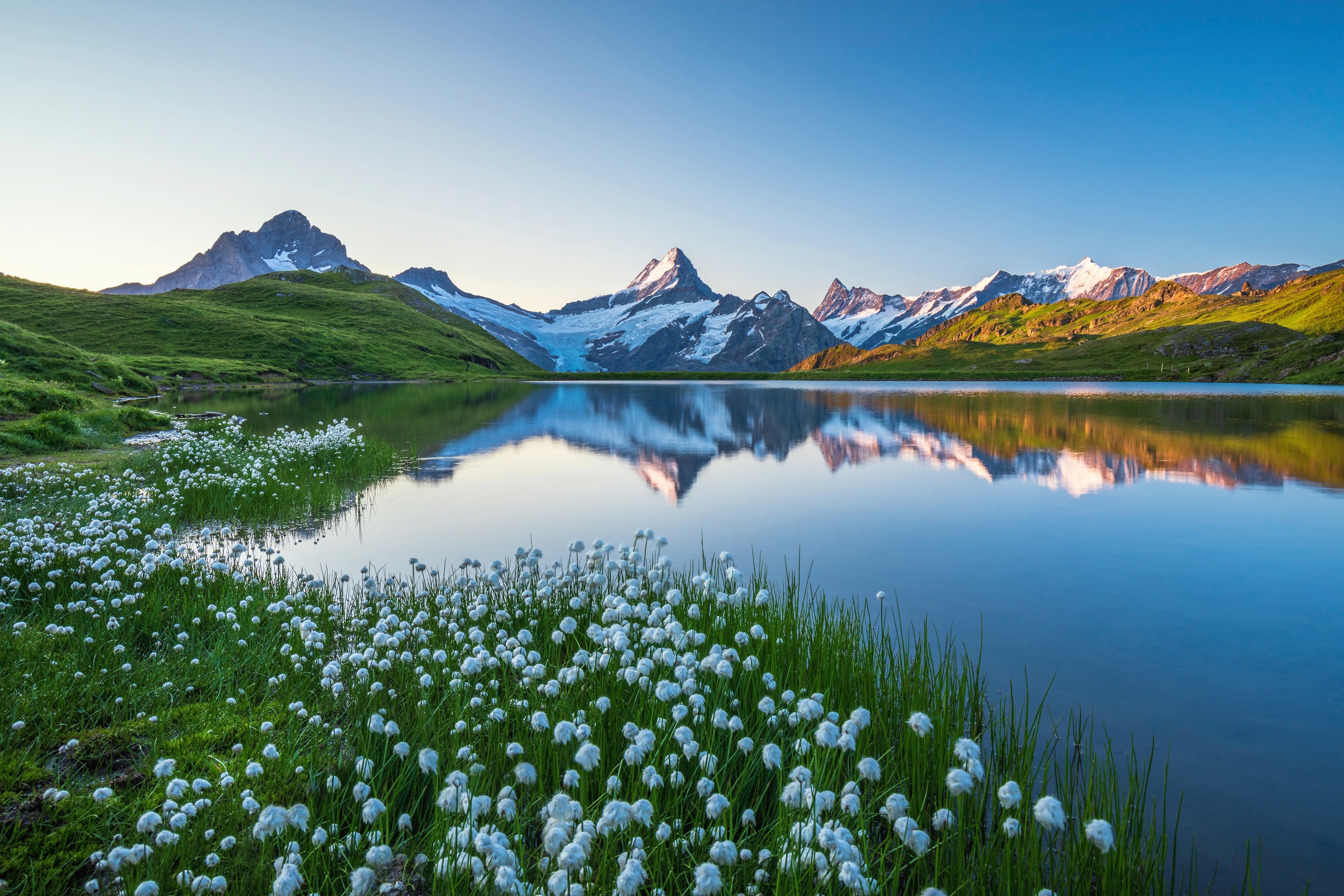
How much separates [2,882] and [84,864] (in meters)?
0.43

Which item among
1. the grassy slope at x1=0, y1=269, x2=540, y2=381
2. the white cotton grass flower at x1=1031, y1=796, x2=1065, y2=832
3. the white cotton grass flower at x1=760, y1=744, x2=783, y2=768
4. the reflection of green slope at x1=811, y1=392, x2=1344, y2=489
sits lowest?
the reflection of green slope at x1=811, y1=392, x2=1344, y2=489

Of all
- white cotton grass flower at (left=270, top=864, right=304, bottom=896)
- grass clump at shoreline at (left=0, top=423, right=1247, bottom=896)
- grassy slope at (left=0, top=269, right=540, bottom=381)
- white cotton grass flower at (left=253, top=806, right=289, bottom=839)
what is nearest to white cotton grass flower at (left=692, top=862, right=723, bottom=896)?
grass clump at shoreline at (left=0, top=423, right=1247, bottom=896)

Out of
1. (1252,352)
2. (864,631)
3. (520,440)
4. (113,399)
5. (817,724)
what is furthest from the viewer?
(1252,352)

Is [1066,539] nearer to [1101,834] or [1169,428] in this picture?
[1101,834]

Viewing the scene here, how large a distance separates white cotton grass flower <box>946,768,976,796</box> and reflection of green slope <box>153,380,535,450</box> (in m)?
31.2

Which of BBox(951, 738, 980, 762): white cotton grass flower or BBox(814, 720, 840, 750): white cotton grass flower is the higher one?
BBox(951, 738, 980, 762): white cotton grass flower

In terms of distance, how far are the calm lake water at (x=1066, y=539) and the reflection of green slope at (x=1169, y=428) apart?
333 millimetres

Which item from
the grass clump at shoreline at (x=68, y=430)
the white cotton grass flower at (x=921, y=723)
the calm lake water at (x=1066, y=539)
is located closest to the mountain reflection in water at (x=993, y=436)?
the calm lake water at (x=1066, y=539)

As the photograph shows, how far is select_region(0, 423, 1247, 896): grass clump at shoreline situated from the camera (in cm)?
403

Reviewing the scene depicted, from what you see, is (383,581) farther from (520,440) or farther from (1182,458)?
(1182,458)

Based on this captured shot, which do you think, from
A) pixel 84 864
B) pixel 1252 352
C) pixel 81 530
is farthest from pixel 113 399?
pixel 1252 352

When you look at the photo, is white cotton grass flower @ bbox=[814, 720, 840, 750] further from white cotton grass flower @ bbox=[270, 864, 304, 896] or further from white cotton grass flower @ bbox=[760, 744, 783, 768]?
white cotton grass flower @ bbox=[270, 864, 304, 896]

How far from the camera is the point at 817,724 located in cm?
605

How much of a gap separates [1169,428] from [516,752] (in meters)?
46.4
